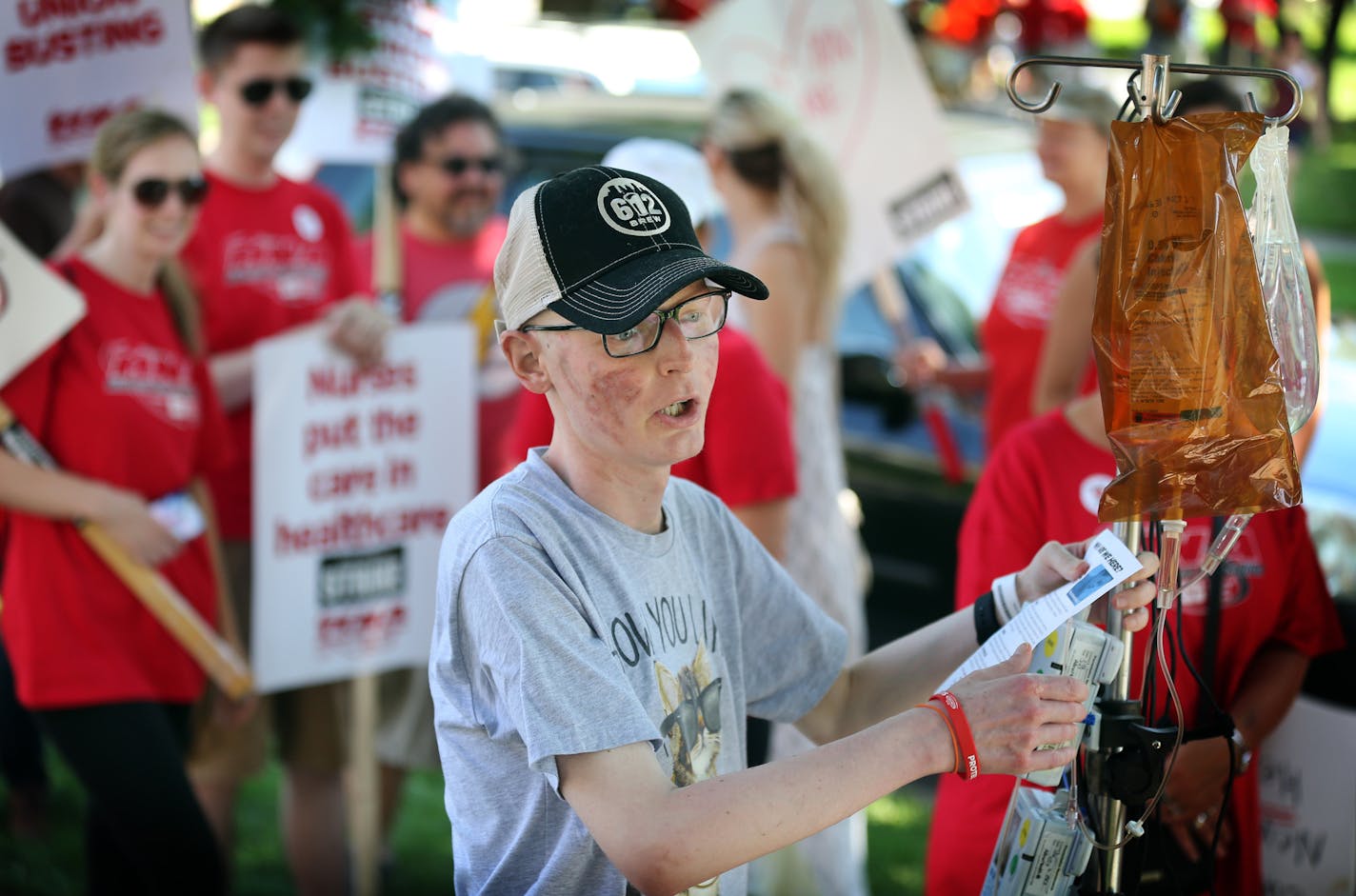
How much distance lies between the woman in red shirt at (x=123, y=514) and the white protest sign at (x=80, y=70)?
0.81ft

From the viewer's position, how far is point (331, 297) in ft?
13.5

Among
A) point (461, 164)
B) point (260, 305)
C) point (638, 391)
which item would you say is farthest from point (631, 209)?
point (461, 164)

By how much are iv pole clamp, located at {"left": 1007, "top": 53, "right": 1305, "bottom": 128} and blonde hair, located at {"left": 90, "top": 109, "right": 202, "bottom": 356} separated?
2305mm

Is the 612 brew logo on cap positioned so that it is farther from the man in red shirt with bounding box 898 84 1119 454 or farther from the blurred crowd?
the man in red shirt with bounding box 898 84 1119 454

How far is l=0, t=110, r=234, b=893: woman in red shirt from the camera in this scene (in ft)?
9.99

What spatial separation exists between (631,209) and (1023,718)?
73cm

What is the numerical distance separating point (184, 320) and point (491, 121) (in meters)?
1.23

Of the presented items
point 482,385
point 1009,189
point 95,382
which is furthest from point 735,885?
point 1009,189

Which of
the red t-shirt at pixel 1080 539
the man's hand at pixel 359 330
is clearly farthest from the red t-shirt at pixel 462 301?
the red t-shirt at pixel 1080 539

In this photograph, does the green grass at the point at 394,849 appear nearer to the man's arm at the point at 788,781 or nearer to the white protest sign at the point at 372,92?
the white protest sign at the point at 372,92

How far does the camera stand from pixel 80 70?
141 inches

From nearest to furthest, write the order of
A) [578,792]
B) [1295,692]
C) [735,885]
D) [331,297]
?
1. [578,792]
2. [735,885]
3. [1295,692]
4. [331,297]

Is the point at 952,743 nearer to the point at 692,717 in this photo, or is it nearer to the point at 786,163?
the point at 692,717

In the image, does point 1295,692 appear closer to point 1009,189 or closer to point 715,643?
point 715,643
